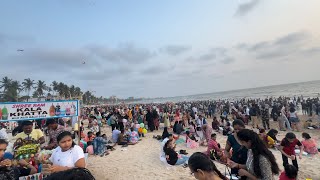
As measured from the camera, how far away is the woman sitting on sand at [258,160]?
2559 mm

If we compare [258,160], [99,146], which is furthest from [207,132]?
[258,160]

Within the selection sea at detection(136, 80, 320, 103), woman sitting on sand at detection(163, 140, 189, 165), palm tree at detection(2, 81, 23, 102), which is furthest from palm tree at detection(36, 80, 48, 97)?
woman sitting on sand at detection(163, 140, 189, 165)

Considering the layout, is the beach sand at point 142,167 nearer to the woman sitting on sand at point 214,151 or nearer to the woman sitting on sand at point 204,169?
the woman sitting on sand at point 214,151

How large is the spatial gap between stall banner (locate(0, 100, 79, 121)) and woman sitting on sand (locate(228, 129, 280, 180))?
6.47m

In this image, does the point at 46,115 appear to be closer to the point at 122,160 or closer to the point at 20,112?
the point at 20,112

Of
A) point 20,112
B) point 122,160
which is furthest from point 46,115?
point 122,160

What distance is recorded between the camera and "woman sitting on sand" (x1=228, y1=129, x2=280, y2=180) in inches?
101

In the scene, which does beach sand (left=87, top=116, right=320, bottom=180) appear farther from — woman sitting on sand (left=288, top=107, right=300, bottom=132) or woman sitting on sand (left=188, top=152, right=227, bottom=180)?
woman sitting on sand (left=288, top=107, right=300, bottom=132)

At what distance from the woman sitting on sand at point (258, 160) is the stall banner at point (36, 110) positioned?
21.2 feet

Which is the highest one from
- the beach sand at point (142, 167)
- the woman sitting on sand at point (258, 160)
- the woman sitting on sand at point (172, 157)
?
the woman sitting on sand at point (258, 160)

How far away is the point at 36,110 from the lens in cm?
696

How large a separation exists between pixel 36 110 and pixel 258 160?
6.97 m

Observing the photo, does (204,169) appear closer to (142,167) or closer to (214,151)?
(214,151)

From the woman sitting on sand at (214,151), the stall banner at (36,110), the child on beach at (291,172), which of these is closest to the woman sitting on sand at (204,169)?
the child on beach at (291,172)
